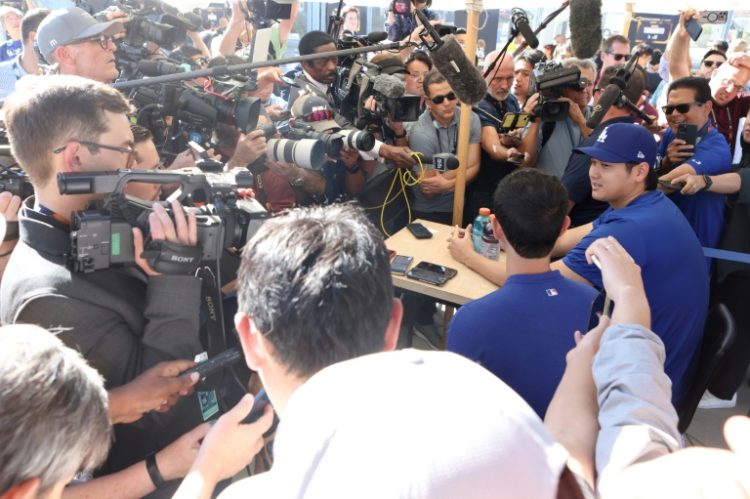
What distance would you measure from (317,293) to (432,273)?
1.68m

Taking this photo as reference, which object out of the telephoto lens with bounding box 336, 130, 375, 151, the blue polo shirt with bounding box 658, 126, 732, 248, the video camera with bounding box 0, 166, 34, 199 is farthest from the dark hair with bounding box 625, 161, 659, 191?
the video camera with bounding box 0, 166, 34, 199

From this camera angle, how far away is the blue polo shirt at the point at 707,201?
Answer: 2.72 meters

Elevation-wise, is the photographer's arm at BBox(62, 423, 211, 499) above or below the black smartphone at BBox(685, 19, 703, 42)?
below

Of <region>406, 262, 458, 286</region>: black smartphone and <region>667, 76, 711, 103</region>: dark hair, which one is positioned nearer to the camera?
<region>406, 262, 458, 286</region>: black smartphone

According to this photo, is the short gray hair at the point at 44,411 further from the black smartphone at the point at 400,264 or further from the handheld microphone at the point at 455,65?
the handheld microphone at the point at 455,65

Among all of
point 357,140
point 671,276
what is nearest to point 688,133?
point 671,276

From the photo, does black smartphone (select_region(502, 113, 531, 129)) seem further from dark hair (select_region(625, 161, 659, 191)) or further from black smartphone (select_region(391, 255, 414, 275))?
black smartphone (select_region(391, 255, 414, 275))

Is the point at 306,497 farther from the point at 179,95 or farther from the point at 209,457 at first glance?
the point at 179,95

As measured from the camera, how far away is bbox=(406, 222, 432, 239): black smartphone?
112 inches

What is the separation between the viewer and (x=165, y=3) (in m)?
3.17

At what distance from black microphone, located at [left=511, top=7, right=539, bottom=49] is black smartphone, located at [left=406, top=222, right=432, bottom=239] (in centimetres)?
108

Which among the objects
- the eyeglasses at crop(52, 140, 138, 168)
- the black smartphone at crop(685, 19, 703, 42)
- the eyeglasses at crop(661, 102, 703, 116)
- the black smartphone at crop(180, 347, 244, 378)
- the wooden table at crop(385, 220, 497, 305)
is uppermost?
the black smartphone at crop(685, 19, 703, 42)

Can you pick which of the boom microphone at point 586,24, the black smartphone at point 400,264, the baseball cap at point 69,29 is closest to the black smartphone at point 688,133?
the boom microphone at point 586,24

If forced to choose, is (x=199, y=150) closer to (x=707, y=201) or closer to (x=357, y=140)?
(x=357, y=140)
